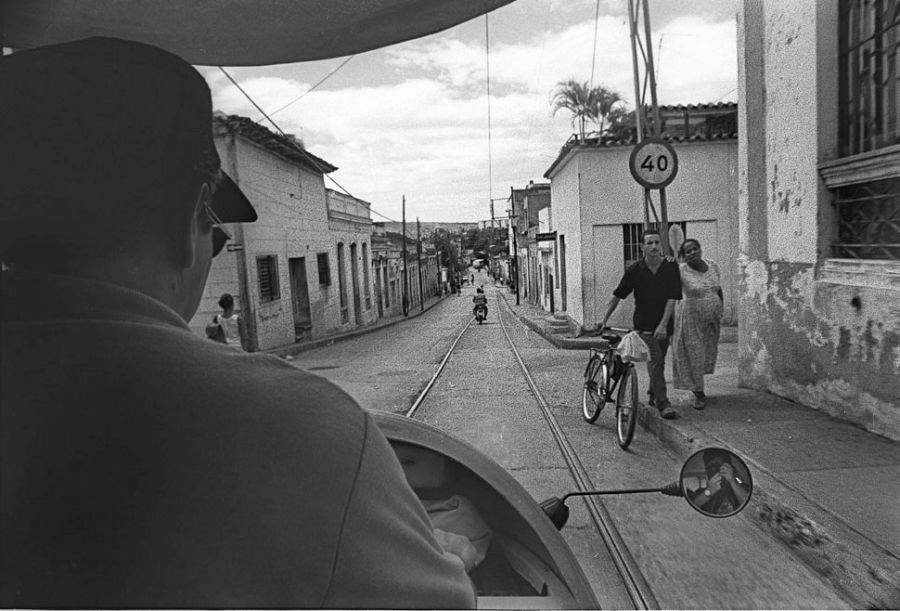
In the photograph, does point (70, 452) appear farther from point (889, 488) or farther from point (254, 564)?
point (889, 488)

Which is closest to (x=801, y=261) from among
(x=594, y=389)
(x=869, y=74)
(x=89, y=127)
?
(x=869, y=74)

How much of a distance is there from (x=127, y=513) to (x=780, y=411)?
6.00 meters

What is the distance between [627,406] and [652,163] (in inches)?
164

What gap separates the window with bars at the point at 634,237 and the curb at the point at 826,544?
6.46 feet

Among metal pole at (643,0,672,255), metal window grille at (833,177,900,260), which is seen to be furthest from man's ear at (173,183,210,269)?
metal window grille at (833,177,900,260)

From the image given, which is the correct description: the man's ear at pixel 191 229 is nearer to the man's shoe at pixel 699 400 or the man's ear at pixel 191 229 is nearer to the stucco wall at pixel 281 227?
the stucco wall at pixel 281 227

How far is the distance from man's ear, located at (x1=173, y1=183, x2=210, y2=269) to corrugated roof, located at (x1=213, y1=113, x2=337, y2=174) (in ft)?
0.44

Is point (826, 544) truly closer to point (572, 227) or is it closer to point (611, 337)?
point (572, 227)

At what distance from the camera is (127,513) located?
79 centimetres

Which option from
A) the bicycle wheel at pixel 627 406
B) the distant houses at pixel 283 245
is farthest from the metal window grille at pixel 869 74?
the distant houses at pixel 283 245

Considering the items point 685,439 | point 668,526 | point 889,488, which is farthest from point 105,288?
point 685,439

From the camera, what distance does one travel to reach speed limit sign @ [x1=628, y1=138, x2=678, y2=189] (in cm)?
176

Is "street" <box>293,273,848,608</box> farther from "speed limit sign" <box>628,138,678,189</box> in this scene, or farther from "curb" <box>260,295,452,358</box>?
"speed limit sign" <box>628,138,678,189</box>

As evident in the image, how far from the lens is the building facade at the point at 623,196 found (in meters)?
2.15
